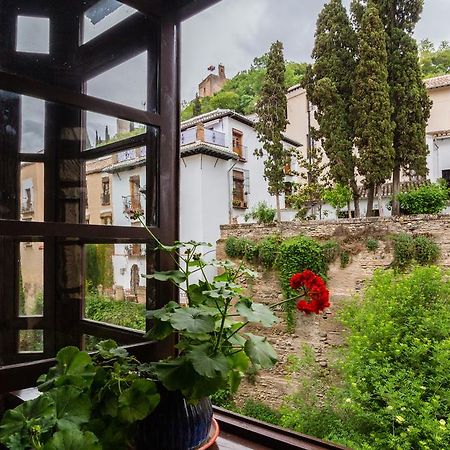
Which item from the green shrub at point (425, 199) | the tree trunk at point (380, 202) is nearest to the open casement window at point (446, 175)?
the green shrub at point (425, 199)

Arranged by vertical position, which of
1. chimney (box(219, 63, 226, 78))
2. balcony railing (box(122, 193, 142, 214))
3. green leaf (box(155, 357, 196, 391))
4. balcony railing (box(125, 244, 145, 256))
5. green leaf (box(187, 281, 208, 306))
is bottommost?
green leaf (box(155, 357, 196, 391))

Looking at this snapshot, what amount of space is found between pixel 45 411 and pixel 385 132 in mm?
4253

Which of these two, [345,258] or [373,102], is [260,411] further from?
[373,102]

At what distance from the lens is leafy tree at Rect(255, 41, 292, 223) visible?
461 centimetres

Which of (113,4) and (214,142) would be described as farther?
(214,142)

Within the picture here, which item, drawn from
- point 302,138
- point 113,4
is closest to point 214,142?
point 302,138

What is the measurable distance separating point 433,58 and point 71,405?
400 centimetres

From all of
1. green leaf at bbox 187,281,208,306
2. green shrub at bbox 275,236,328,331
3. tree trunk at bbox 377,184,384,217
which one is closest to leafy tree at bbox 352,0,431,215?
tree trunk at bbox 377,184,384,217

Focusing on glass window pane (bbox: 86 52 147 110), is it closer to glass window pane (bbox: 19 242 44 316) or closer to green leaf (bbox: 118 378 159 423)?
glass window pane (bbox: 19 242 44 316)

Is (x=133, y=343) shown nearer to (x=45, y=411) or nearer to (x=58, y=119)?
(x=45, y=411)

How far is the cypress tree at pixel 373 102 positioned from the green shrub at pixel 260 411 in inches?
114

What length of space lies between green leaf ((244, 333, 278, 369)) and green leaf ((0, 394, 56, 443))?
0.29 m

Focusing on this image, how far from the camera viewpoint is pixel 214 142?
4703 mm

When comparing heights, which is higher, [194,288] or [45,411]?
[194,288]
